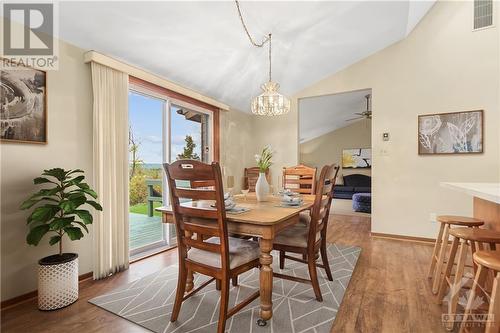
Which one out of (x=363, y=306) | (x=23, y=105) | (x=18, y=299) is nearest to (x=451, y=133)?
(x=363, y=306)

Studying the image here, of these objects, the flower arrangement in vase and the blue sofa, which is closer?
the flower arrangement in vase

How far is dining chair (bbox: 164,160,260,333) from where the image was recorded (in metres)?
1.47

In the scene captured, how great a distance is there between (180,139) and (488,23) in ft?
14.6

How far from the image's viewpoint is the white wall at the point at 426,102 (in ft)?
10.7

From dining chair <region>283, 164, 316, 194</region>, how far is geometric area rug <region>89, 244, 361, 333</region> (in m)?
0.97

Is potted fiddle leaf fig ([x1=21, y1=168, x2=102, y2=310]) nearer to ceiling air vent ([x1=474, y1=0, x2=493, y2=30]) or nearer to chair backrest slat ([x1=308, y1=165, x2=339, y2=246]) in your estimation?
chair backrest slat ([x1=308, y1=165, x2=339, y2=246])

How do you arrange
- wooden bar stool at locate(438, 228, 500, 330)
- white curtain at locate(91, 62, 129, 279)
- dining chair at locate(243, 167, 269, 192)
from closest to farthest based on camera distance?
wooden bar stool at locate(438, 228, 500, 330)
white curtain at locate(91, 62, 129, 279)
dining chair at locate(243, 167, 269, 192)

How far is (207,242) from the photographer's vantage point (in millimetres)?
1628

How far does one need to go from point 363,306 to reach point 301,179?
4.98 ft

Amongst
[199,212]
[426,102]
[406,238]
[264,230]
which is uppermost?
[426,102]

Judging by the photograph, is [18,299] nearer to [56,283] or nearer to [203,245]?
[56,283]

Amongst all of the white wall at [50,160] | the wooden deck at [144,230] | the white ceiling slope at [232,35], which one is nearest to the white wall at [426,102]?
the white ceiling slope at [232,35]

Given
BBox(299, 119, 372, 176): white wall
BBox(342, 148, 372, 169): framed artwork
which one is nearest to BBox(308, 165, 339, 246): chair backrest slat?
BBox(299, 119, 372, 176): white wall

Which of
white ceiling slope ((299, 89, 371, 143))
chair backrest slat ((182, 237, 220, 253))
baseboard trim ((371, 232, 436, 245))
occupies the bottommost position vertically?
baseboard trim ((371, 232, 436, 245))
